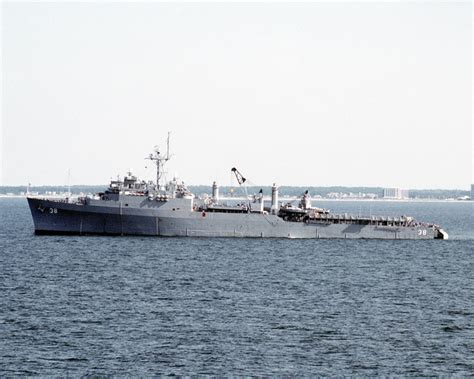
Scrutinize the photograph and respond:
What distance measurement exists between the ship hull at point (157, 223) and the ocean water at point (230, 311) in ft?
17.2

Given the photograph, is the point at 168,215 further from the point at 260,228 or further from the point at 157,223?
the point at 260,228

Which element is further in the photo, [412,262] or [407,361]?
[412,262]

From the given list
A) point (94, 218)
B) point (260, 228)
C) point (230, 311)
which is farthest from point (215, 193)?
point (230, 311)

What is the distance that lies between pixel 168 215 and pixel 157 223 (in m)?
1.37

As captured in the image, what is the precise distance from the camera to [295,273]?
215 feet

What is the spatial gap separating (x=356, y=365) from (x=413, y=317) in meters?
12.1

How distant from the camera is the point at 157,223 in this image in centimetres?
8631

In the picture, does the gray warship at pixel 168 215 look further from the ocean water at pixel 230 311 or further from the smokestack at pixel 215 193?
the ocean water at pixel 230 311

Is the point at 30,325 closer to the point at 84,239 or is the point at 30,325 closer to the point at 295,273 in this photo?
the point at 295,273

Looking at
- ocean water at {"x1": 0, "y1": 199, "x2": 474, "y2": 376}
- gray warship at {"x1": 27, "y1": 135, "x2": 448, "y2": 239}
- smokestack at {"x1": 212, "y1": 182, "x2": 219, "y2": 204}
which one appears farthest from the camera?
smokestack at {"x1": 212, "y1": 182, "x2": 219, "y2": 204}

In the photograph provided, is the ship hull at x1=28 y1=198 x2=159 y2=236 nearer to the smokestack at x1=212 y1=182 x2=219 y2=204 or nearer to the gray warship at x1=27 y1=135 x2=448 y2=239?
the gray warship at x1=27 y1=135 x2=448 y2=239

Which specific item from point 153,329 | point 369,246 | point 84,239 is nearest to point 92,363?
point 153,329

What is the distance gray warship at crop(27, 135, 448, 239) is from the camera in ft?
282

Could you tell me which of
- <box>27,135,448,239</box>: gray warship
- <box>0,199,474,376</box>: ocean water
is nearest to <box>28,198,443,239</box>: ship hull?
<box>27,135,448,239</box>: gray warship
